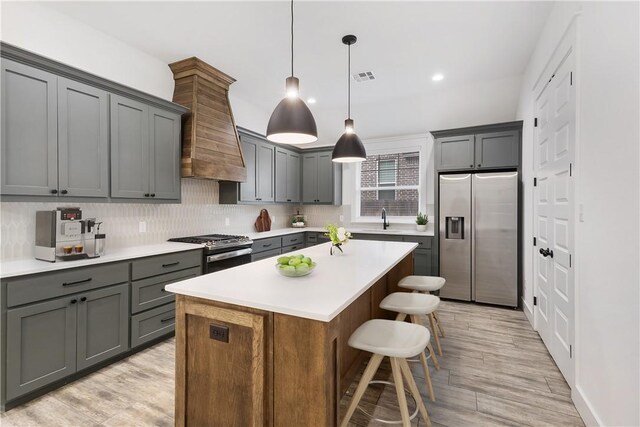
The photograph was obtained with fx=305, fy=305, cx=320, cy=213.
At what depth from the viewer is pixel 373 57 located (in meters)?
3.47

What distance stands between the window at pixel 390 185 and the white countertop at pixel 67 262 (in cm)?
361

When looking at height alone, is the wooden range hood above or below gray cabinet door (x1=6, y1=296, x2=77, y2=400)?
above

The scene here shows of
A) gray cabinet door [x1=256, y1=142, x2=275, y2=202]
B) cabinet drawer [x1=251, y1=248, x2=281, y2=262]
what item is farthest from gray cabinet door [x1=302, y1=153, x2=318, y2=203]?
cabinet drawer [x1=251, y1=248, x2=281, y2=262]

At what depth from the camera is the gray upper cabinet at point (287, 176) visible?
5.32 m

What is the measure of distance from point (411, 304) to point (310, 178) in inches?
153

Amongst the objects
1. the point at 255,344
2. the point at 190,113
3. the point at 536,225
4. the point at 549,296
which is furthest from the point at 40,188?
the point at 536,225

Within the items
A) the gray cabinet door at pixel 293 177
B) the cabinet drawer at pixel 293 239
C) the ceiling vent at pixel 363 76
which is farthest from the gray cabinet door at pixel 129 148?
the gray cabinet door at pixel 293 177

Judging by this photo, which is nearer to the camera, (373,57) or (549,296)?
(549,296)

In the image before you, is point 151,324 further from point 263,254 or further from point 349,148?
point 349,148

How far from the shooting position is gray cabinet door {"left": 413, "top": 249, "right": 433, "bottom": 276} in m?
4.60

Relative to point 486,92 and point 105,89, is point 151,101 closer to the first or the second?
point 105,89

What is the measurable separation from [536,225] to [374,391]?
2495 millimetres

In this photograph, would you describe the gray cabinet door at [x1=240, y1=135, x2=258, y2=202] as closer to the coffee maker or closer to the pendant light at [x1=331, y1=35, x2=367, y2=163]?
the pendant light at [x1=331, y1=35, x2=367, y2=163]

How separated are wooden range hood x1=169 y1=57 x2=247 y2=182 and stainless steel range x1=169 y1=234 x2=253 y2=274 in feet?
2.53
